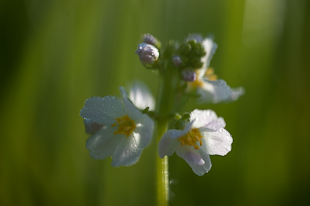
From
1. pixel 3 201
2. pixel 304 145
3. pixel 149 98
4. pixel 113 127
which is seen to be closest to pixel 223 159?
pixel 304 145

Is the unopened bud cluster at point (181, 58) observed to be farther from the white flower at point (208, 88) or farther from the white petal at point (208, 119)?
the white petal at point (208, 119)

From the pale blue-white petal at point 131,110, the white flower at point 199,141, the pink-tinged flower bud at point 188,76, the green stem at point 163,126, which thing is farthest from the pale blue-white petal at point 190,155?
the pink-tinged flower bud at point 188,76

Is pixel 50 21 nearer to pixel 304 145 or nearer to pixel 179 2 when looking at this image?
pixel 179 2

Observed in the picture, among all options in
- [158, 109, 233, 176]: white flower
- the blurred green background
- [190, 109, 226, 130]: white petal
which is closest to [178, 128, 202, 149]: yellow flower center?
[158, 109, 233, 176]: white flower

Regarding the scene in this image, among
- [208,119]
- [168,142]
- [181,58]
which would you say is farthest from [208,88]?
[168,142]

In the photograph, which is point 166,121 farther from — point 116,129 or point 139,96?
point 139,96

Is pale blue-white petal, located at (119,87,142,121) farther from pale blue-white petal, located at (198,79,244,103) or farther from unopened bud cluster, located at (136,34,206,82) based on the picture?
pale blue-white petal, located at (198,79,244,103)
